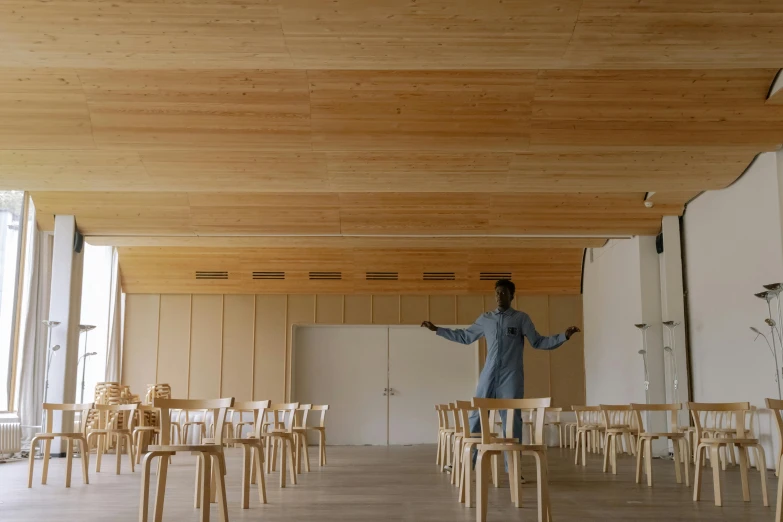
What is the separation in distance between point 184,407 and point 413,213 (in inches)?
285

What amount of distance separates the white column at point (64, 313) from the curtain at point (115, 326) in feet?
9.88

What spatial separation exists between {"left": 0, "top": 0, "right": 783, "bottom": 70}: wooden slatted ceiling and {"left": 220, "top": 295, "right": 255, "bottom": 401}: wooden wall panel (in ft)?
30.0

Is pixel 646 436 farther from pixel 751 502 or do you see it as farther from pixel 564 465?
pixel 564 465

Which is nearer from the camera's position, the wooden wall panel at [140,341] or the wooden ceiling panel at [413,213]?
the wooden ceiling panel at [413,213]

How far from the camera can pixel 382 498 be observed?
615 cm

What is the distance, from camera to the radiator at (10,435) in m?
10.3

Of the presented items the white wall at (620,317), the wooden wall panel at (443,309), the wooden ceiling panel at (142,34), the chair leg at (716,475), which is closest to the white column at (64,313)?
the wooden ceiling panel at (142,34)

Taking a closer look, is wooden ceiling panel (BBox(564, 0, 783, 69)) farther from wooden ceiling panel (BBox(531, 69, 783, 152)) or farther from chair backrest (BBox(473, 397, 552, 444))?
chair backrest (BBox(473, 397, 552, 444))

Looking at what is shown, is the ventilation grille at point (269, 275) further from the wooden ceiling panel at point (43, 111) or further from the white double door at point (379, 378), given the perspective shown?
the wooden ceiling panel at point (43, 111)

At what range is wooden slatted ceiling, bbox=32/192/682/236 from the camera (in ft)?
37.8

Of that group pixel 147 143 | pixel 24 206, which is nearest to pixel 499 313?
pixel 147 143

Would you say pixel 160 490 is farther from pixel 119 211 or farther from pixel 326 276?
pixel 326 276

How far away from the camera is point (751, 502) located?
19.3 ft

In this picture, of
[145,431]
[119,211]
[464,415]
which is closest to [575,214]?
[464,415]
